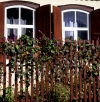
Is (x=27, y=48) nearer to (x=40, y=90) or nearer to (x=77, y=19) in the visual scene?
(x=40, y=90)

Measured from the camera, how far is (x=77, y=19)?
9.22 m

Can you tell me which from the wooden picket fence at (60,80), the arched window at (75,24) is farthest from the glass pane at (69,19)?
the wooden picket fence at (60,80)

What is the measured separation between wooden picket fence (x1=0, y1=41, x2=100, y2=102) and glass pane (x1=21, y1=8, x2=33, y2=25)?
3.41 metres

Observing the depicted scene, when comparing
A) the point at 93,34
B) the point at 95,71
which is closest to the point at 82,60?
the point at 95,71

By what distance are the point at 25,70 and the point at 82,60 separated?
4.14 ft

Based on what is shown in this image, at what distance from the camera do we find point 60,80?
542 centimetres

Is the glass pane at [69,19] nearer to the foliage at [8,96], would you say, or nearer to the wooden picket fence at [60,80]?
the wooden picket fence at [60,80]

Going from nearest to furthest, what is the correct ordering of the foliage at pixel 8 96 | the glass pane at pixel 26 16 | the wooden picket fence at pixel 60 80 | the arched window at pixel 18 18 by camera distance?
the foliage at pixel 8 96, the wooden picket fence at pixel 60 80, the arched window at pixel 18 18, the glass pane at pixel 26 16

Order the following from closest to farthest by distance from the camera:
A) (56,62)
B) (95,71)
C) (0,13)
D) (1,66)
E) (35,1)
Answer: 1. (1,66)
2. (56,62)
3. (95,71)
4. (0,13)
5. (35,1)

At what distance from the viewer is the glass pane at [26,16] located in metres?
8.68

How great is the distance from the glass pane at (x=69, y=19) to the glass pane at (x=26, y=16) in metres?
1.13

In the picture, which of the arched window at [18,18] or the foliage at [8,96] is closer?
the foliage at [8,96]

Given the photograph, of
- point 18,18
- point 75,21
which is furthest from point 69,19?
point 18,18

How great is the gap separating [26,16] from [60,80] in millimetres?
3819
